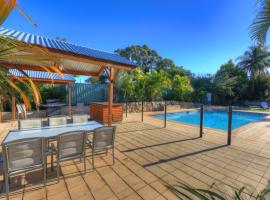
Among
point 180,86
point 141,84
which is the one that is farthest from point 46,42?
point 180,86

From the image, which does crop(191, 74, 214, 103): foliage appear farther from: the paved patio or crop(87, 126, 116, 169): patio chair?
crop(87, 126, 116, 169): patio chair

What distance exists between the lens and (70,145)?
258 centimetres

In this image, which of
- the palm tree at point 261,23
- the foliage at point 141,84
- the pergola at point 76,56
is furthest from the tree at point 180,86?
the palm tree at point 261,23

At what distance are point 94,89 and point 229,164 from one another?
1092 centimetres

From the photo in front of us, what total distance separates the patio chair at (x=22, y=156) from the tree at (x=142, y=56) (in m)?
22.4

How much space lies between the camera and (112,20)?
9688 millimetres

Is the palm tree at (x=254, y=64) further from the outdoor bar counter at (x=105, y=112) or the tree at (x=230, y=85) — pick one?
the outdoor bar counter at (x=105, y=112)

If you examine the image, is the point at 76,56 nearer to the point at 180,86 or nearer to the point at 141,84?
the point at 141,84

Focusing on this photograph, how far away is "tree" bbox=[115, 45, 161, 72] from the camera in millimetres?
24984

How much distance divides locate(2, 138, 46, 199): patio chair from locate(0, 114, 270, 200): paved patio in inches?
15.8

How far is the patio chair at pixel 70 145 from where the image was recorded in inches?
97.0

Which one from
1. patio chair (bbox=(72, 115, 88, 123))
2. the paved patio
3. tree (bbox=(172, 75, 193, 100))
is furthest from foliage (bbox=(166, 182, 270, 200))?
tree (bbox=(172, 75, 193, 100))

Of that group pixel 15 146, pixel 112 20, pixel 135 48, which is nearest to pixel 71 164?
pixel 15 146

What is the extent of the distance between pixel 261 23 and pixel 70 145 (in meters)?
3.18
